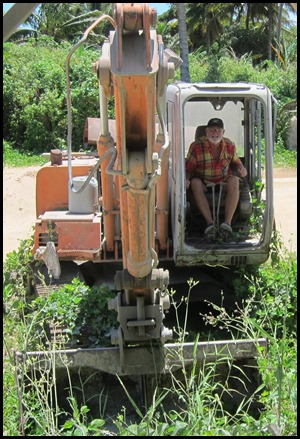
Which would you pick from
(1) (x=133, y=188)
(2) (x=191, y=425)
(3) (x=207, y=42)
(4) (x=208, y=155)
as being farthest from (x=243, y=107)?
(3) (x=207, y=42)

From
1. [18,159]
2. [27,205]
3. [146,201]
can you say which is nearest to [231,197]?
[146,201]

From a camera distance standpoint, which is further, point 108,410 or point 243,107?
point 243,107

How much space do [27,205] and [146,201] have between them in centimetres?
925

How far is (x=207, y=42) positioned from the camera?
117ft

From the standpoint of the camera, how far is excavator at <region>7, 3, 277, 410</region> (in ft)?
10.7

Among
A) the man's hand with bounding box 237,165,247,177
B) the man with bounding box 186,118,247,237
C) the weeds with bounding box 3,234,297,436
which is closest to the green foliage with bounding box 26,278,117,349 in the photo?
the weeds with bounding box 3,234,297,436

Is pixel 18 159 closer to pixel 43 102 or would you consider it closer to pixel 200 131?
pixel 43 102

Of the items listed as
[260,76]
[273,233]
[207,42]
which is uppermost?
[207,42]

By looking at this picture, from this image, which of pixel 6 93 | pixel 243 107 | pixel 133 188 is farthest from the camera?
pixel 6 93

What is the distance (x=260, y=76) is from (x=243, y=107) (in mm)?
13993

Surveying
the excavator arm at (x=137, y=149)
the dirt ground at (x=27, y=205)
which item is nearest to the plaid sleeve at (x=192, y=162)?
the excavator arm at (x=137, y=149)

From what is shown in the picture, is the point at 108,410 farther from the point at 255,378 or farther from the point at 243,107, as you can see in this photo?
the point at 243,107

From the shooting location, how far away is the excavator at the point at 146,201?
3248mm

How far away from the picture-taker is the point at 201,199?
5.76 m
